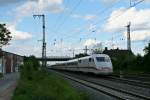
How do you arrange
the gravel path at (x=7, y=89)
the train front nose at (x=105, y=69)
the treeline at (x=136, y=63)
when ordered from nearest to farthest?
the gravel path at (x=7, y=89), the train front nose at (x=105, y=69), the treeline at (x=136, y=63)

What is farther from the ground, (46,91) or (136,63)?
(136,63)

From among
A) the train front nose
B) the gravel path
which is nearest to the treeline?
the train front nose

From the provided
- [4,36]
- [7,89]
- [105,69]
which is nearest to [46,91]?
[7,89]

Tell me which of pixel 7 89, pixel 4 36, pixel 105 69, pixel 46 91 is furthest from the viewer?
pixel 4 36

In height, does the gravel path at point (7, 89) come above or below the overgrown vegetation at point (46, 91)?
below

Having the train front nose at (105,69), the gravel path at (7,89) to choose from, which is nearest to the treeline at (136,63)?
the train front nose at (105,69)

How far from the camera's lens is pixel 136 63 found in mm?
77188

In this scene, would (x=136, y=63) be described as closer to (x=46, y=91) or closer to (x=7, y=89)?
(x=7, y=89)

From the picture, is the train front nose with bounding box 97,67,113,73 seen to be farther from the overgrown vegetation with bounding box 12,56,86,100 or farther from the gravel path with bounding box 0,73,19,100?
the overgrown vegetation with bounding box 12,56,86,100

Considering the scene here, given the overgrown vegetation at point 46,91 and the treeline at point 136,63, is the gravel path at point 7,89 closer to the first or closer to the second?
the overgrown vegetation at point 46,91

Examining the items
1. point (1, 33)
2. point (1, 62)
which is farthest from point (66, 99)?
point (1, 62)

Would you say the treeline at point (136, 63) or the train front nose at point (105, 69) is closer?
the train front nose at point (105, 69)

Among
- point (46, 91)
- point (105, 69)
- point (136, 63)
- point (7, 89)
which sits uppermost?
point (136, 63)

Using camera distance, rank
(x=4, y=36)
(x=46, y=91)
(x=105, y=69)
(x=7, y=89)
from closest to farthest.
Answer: (x=46, y=91)
(x=7, y=89)
(x=105, y=69)
(x=4, y=36)
